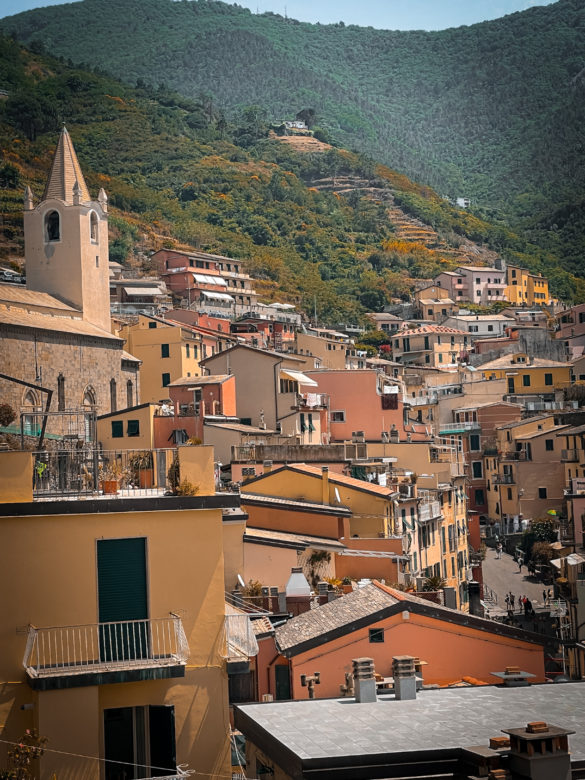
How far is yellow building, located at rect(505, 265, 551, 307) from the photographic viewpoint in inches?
5856

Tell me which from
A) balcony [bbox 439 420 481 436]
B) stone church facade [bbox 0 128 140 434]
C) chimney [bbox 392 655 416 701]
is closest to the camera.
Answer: chimney [bbox 392 655 416 701]

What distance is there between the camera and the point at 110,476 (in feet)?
46.4

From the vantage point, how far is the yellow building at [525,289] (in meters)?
149

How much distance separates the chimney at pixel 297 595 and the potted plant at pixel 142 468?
10006 mm

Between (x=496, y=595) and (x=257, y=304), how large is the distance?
65809mm

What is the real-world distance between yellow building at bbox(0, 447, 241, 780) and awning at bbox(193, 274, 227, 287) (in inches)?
3920

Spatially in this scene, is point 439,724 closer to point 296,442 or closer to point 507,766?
point 507,766

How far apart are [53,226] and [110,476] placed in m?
56.1

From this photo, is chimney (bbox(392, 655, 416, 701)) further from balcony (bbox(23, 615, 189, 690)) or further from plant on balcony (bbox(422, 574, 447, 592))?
plant on balcony (bbox(422, 574, 447, 592))

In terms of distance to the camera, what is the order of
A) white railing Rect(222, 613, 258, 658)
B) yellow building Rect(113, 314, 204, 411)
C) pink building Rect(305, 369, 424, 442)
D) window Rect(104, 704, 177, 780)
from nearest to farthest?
window Rect(104, 704, 177, 780), white railing Rect(222, 613, 258, 658), pink building Rect(305, 369, 424, 442), yellow building Rect(113, 314, 204, 411)

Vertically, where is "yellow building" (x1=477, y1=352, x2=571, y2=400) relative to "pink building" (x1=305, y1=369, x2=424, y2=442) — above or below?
above

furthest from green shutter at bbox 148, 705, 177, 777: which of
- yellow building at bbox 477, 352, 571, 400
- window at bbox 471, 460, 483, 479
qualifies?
yellow building at bbox 477, 352, 571, 400

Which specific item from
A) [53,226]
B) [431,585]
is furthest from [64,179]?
[431,585]

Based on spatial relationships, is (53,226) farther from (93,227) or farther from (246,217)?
(246,217)
